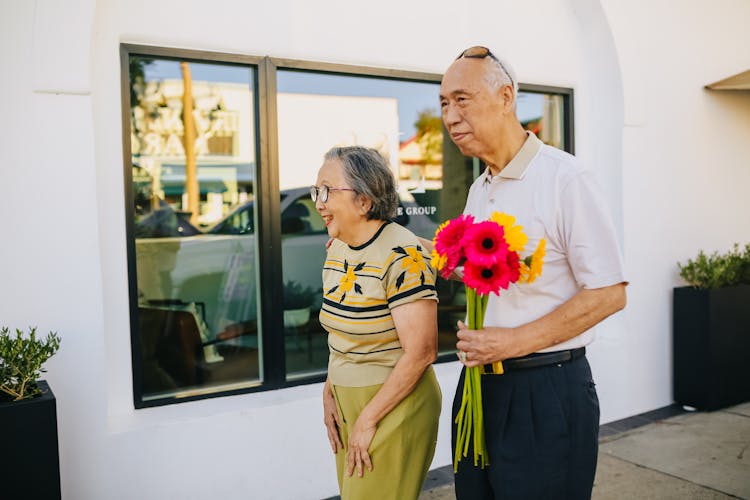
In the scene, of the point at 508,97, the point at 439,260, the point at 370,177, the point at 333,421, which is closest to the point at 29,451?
the point at 333,421

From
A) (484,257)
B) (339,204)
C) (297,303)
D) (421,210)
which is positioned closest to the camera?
(484,257)

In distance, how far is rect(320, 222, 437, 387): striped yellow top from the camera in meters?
2.25

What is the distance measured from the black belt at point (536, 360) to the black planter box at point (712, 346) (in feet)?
12.7

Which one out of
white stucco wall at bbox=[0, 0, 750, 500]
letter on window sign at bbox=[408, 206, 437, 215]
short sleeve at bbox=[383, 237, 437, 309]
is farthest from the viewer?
A: letter on window sign at bbox=[408, 206, 437, 215]

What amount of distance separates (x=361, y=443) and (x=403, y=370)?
0.29 metres

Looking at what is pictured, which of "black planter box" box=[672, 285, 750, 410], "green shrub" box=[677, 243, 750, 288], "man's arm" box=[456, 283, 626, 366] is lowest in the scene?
"black planter box" box=[672, 285, 750, 410]

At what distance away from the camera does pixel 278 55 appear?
405 cm

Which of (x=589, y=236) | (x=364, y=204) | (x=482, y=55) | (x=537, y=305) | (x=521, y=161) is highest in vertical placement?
(x=482, y=55)

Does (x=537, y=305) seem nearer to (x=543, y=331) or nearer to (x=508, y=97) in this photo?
(x=543, y=331)

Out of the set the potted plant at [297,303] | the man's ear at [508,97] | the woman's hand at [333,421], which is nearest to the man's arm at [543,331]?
the man's ear at [508,97]

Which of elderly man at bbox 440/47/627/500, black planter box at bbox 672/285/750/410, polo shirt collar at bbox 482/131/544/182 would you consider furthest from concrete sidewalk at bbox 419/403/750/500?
polo shirt collar at bbox 482/131/544/182

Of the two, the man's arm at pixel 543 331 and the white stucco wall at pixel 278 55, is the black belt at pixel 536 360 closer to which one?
the man's arm at pixel 543 331

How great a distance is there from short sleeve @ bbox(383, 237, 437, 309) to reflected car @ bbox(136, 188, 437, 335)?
2.09 metres

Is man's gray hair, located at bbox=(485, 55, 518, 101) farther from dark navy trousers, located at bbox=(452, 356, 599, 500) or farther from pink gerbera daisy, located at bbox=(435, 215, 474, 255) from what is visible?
dark navy trousers, located at bbox=(452, 356, 599, 500)
